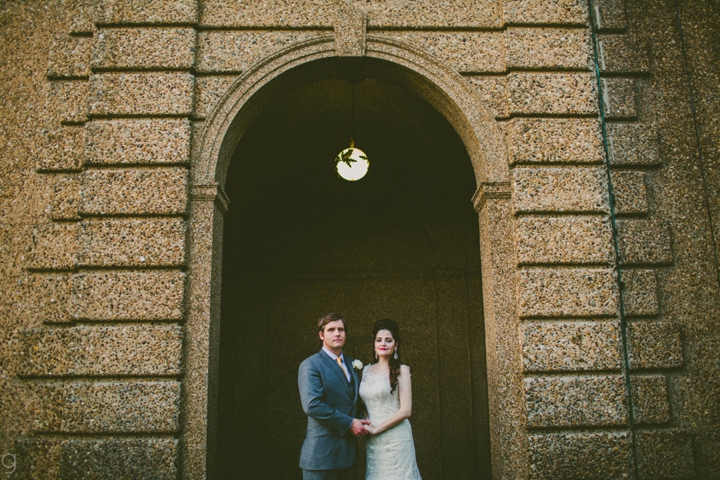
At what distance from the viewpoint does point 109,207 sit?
4629 mm

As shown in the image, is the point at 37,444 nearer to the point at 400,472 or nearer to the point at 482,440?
the point at 400,472

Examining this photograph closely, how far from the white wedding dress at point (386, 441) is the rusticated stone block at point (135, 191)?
7.80 ft

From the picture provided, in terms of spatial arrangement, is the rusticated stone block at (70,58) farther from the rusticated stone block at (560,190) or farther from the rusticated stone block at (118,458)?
the rusticated stone block at (560,190)

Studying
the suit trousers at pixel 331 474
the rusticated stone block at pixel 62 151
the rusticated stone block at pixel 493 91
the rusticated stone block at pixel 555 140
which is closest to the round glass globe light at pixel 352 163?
the rusticated stone block at pixel 493 91

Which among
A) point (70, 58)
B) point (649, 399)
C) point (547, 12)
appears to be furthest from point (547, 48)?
point (70, 58)

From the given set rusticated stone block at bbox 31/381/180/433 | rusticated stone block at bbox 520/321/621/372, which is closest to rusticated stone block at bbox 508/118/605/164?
rusticated stone block at bbox 520/321/621/372

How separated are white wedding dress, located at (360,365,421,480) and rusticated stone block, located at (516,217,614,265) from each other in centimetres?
170

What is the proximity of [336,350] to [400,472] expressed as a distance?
1.15 metres

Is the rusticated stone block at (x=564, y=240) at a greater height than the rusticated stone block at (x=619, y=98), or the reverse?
the rusticated stone block at (x=619, y=98)

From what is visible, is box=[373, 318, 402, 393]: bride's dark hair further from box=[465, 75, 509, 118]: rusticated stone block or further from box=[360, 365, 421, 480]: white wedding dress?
box=[465, 75, 509, 118]: rusticated stone block

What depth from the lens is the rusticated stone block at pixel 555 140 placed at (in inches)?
188

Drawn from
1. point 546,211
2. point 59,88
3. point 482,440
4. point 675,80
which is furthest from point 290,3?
point 482,440

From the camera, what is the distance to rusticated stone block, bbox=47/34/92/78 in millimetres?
5070

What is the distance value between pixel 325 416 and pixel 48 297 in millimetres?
2789
